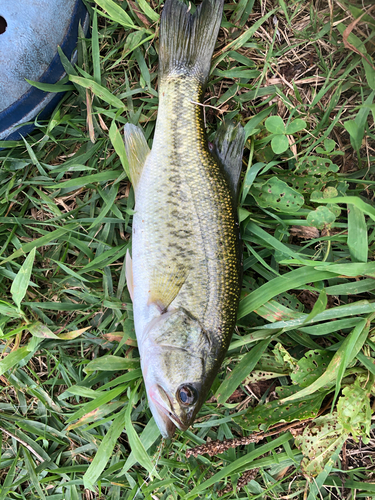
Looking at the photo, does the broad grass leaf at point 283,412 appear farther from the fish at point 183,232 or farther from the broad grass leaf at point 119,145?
the broad grass leaf at point 119,145

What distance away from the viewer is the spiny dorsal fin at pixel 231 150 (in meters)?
2.68

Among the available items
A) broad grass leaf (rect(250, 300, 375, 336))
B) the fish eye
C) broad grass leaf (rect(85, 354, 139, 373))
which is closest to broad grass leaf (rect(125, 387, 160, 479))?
broad grass leaf (rect(85, 354, 139, 373))

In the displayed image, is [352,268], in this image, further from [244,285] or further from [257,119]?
[257,119]

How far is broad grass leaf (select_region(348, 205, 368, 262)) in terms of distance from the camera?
2.62 meters

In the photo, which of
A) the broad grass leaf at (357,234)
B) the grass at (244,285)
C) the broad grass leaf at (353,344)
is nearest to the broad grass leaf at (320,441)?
the grass at (244,285)

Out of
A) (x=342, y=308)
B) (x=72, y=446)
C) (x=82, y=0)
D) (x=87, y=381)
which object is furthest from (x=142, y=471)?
(x=82, y=0)

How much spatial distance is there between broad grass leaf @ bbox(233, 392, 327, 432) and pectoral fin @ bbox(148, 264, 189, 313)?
119 cm

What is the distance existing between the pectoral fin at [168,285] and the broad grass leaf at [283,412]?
1189 mm

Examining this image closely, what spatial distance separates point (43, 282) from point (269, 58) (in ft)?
8.52

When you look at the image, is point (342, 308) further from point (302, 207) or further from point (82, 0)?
point (82, 0)

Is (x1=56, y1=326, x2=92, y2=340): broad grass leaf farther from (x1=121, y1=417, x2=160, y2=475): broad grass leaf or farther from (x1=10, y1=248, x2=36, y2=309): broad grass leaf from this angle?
(x1=121, y1=417, x2=160, y2=475): broad grass leaf

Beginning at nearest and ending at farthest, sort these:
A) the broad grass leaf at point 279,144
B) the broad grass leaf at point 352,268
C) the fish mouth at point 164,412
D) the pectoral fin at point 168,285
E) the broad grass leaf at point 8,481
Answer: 1. the fish mouth at point 164,412
2. the pectoral fin at point 168,285
3. the broad grass leaf at point 352,268
4. the broad grass leaf at point 279,144
5. the broad grass leaf at point 8,481

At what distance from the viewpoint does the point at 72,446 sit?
9.87ft

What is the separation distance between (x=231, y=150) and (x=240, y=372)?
1708 mm
